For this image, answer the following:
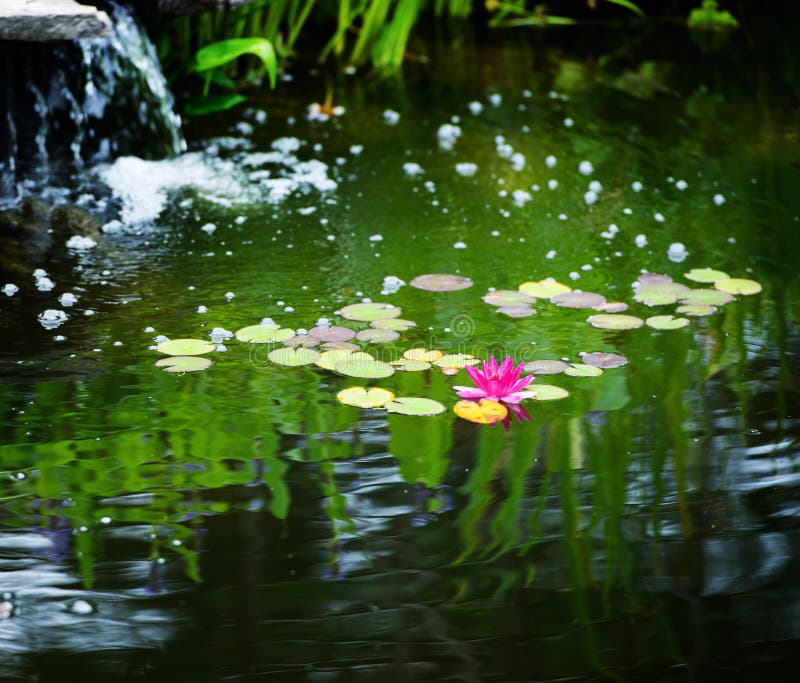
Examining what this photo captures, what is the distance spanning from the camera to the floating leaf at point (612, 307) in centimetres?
250

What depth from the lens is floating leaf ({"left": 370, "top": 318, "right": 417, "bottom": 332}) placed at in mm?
2387

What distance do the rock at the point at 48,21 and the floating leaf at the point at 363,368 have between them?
4.37 ft

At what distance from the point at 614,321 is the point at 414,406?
640 mm

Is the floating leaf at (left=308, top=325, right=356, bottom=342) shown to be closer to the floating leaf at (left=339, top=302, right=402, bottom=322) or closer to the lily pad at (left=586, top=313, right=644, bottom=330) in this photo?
the floating leaf at (left=339, top=302, right=402, bottom=322)

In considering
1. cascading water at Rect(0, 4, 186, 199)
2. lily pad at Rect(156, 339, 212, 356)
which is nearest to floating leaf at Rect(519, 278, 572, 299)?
lily pad at Rect(156, 339, 212, 356)

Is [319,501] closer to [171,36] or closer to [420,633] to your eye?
[420,633]

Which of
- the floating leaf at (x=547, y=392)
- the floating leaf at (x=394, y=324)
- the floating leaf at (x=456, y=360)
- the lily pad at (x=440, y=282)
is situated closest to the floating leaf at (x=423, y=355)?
the floating leaf at (x=456, y=360)

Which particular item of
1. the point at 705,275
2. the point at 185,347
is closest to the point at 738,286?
the point at 705,275

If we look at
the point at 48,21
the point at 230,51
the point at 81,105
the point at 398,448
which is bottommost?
the point at 398,448

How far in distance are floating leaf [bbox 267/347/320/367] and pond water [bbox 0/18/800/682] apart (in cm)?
6

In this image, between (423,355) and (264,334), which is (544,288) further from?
(264,334)

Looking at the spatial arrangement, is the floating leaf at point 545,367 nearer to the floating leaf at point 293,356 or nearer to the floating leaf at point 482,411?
the floating leaf at point 482,411

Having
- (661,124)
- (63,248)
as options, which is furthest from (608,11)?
(63,248)

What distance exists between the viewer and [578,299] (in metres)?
2.55
